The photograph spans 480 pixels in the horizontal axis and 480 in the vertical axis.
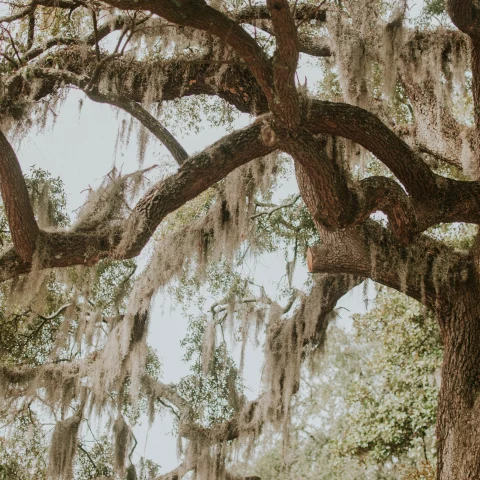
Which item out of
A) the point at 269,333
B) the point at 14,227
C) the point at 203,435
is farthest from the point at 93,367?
the point at 14,227

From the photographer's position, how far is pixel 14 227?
4.10 m

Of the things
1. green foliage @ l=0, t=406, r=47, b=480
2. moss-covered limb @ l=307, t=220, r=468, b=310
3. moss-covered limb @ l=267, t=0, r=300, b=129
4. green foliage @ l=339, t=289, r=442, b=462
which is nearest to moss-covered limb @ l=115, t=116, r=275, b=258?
moss-covered limb @ l=267, t=0, r=300, b=129

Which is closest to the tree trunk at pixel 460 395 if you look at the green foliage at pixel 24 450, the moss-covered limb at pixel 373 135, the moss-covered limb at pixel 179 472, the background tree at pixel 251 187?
the background tree at pixel 251 187

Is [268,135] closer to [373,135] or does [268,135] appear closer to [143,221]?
[373,135]

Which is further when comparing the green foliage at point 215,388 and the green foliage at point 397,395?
the green foliage at point 397,395

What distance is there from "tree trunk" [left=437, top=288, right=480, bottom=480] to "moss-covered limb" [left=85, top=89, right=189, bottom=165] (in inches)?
91.3

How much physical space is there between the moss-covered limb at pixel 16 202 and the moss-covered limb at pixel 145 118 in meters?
1.30

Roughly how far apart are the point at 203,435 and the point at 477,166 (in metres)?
3.28

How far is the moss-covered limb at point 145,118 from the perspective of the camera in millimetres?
5242

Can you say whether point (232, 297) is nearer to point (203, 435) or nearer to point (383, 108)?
point (203, 435)

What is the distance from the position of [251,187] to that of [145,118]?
0.97 metres

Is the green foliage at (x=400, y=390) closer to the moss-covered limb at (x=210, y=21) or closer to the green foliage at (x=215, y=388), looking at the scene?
the green foliage at (x=215, y=388)

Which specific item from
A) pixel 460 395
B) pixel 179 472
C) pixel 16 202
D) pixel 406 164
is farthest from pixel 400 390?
pixel 16 202

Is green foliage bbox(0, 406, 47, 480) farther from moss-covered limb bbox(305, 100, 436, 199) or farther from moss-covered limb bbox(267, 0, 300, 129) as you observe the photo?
moss-covered limb bbox(267, 0, 300, 129)
